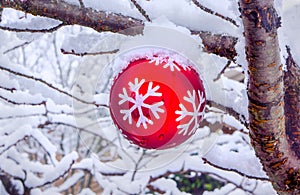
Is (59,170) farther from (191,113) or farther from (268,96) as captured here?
(268,96)

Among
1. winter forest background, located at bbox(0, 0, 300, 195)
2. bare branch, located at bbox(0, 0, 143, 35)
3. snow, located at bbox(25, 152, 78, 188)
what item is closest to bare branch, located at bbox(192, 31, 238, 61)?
winter forest background, located at bbox(0, 0, 300, 195)

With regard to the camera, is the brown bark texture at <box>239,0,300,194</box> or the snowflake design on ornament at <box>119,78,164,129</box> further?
the snowflake design on ornament at <box>119,78,164,129</box>

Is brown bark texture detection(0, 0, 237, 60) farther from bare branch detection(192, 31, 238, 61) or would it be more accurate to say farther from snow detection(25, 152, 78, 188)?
snow detection(25, 152, 78, 188)

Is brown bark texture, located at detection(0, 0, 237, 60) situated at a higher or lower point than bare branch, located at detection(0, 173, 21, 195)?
higher

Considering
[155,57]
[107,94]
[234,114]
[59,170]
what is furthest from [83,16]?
[59,170]

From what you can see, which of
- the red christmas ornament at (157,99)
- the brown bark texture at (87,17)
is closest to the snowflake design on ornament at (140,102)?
the red christmas ornament at (157,99)

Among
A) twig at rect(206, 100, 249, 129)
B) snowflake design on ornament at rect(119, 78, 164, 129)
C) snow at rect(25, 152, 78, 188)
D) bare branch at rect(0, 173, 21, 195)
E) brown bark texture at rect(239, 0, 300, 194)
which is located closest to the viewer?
brown bark texture at rect(239, 0, 300, 194)

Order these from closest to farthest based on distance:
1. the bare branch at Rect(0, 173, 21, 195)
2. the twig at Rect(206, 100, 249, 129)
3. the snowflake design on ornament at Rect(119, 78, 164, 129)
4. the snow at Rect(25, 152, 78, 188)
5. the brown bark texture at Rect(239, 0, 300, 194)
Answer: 1. the brown bark texture at Rect(239, 0, 300, 194)
2. the snowflake design on ornament at Rect(119, 78, 164, 129)
3. the twig at Rect(206, 100, 249, 129)
4. the snow at Rect(25, 152, 78, 188)
5. the bare branch at Rect(0, 173, 21, 195)
